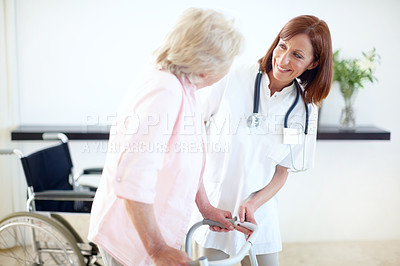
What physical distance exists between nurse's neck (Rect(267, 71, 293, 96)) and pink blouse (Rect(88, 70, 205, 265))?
0.51 meters

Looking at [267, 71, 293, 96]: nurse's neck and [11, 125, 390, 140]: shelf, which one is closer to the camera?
[267, 71, 293, 96]: nurse's neck

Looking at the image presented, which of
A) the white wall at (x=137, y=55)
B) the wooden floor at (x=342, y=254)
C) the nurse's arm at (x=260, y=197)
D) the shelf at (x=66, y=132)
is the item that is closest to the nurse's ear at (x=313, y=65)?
the nurse's arm at (x=260, y=197)

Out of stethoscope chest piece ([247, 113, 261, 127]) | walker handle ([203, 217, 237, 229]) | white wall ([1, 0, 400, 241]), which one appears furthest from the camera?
white wall ([1, 0, 400, 241])

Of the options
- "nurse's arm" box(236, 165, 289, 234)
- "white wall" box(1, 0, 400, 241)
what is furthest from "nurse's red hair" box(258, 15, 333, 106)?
"white wall" box(1, 0, 400, 241)

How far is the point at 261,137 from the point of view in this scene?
1.50 meters

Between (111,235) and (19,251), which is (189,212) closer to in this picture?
(111,235)

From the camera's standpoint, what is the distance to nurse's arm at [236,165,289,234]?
1.42 metres

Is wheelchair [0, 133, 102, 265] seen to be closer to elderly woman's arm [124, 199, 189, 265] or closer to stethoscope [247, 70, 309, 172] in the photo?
stethoscope [247, 70, 309, 172]

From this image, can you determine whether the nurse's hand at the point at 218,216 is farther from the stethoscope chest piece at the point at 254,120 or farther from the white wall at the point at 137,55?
the white wall at the point at 137,55

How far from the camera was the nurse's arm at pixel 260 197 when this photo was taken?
55.8 inches

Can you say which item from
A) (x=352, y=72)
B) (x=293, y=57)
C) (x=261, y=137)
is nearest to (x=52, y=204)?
(x=261, y=137)

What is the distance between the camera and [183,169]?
1.05m

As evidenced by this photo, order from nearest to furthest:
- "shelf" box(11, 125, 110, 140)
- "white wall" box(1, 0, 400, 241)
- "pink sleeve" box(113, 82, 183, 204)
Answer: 1. "pink sleeve" box(113, 82, 183, 204)
2. "shelf" box(11, 125, 110, 140)
3. "white wall" box(1, 0, 400, 241)

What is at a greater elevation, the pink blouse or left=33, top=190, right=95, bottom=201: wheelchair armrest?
the pink blouse
